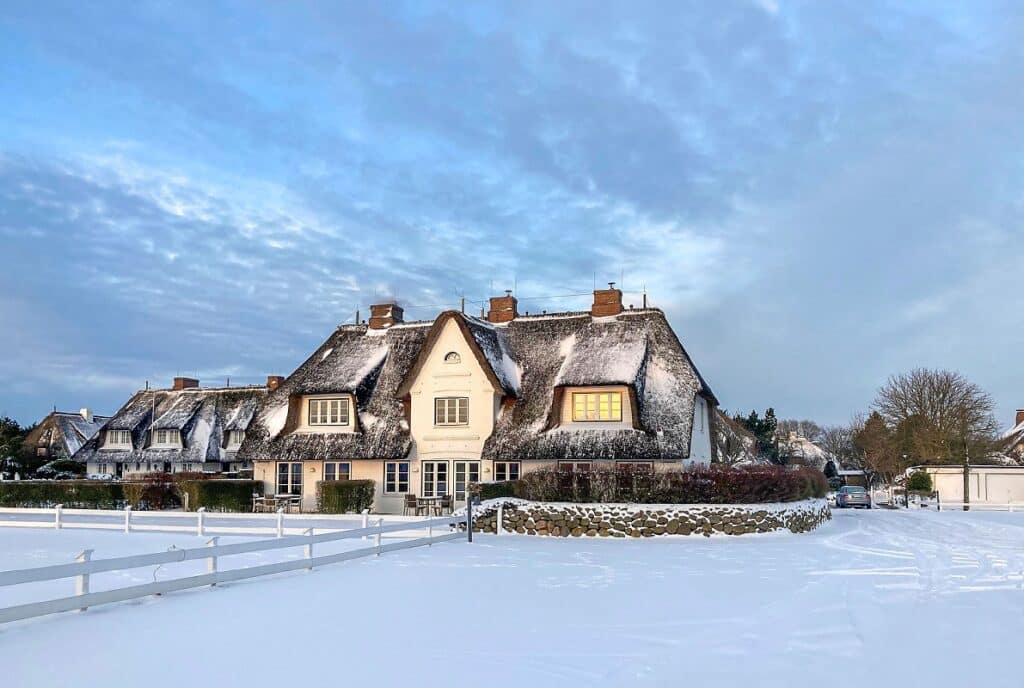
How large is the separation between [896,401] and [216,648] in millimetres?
52397

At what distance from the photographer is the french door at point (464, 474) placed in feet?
101

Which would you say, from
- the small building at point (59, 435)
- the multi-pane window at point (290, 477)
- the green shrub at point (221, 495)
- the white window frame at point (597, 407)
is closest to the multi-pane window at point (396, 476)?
the multi-pane window at point (290, 477)

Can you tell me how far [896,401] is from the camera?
54.4m

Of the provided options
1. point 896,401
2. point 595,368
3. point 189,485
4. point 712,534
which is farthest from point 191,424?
point 896,401

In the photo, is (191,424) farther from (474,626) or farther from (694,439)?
(474,626)

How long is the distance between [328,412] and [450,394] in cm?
479

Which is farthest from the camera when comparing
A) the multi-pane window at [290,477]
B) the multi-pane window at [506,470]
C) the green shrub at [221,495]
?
the multi-pane window at [290,477]

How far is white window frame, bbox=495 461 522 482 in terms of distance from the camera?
30.1 metres

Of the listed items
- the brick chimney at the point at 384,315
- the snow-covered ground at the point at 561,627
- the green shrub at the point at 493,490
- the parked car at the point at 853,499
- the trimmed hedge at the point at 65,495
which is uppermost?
the brick chimney at the point at 384,315

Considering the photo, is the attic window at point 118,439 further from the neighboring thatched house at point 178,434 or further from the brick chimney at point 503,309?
the brick chimney at point 503,309

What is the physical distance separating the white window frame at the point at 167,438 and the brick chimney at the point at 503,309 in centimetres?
2053

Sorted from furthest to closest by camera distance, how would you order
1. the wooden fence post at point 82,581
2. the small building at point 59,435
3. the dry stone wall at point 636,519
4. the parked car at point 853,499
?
1. the small building at point 59,435
2. the parked car at point 853,499
3. the dry stone wall at point 636,519
4. the wooden fence post at point 82,581

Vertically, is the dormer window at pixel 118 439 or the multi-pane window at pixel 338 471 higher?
the dormer window at pixel 118 439

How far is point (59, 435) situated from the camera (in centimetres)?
6069
